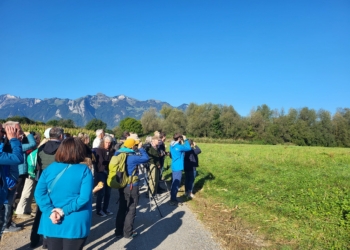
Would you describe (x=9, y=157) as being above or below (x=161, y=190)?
above

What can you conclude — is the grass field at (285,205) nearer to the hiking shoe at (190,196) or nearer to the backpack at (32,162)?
the hiking shoe at (190,196)

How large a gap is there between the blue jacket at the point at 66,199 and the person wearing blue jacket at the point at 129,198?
2500mm

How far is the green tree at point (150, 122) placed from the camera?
89.7 m

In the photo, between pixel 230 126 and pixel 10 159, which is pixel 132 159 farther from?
pixel 230 126

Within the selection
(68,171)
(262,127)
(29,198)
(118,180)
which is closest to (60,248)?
(68,171)

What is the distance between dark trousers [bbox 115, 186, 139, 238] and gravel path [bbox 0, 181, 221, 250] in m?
0.20

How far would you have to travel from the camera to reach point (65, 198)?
2.97 m

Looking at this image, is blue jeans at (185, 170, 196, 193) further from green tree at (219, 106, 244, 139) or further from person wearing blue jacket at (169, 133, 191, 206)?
green tree at (219, 106, 244, 139)

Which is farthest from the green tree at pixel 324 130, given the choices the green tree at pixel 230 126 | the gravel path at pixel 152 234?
the gravel path at pixel 152 234

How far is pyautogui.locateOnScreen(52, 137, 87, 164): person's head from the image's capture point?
9.78 feet

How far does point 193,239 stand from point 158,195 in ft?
14.0

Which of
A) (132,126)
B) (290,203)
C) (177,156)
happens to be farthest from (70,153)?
(132,126)

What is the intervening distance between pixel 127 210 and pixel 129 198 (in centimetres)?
30

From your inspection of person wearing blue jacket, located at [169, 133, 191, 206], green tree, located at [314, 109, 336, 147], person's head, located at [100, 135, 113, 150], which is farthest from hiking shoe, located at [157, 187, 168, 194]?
green tree, located at [314, 109, 336, 147]
